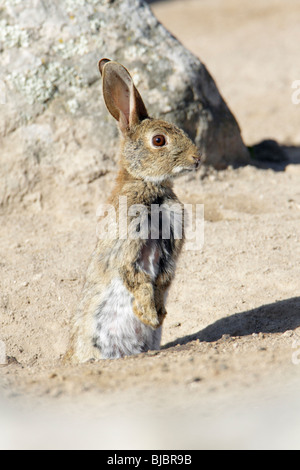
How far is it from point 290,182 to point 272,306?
283 centimetres

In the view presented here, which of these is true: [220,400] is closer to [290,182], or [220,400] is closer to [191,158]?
[191,158]

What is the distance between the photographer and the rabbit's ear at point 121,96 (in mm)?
5375

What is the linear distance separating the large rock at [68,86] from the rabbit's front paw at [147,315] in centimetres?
327

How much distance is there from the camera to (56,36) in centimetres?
802

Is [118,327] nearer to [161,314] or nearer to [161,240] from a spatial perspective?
[161,314]

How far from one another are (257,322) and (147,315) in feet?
4.84

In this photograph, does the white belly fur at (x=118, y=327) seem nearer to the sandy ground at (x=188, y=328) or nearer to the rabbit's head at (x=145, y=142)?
the sandy ground at (x=188, y=328)

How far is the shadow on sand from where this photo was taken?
5875mm

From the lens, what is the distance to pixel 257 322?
19.6 ft

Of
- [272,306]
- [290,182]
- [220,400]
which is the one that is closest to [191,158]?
[272,306]

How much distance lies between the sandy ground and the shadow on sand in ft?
0.04
